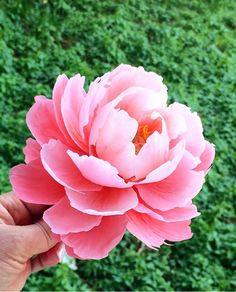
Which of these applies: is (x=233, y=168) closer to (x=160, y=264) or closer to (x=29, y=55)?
(x=160, y=264)

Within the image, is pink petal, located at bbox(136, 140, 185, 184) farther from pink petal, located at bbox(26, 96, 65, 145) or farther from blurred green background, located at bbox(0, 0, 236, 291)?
blurred green background, located at bbox(0, 0, 236, 291)

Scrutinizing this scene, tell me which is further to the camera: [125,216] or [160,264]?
[160,264]

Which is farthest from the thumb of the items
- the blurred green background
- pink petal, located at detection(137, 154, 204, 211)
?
Result: the blurred green background

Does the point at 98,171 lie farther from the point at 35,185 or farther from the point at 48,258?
the point at 48,258

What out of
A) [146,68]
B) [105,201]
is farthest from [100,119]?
[146,68]

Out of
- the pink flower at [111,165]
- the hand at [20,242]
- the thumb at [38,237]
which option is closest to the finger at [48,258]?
the hand at [20,242]

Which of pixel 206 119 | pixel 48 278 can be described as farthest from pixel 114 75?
pixel 206 119
